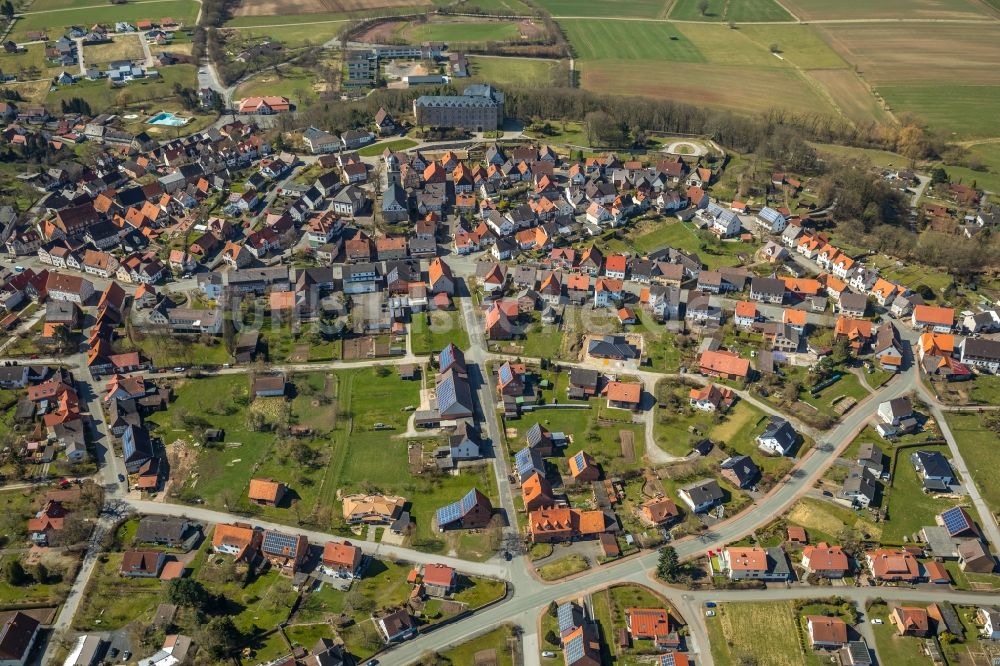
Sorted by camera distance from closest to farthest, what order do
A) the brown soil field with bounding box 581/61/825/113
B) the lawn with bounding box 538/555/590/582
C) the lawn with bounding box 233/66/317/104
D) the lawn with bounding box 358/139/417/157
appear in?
the lawn with bounding box 538/555/590/582, the lawn with bounding box 358/139/417/157, the lawn with bounding box 233/66/317/104, the brown soil field with bounding box 581/61/825/113

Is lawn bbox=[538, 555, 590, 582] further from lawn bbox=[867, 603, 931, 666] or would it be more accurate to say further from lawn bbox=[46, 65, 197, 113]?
lawn bbox=[46, 65, 197, 113]

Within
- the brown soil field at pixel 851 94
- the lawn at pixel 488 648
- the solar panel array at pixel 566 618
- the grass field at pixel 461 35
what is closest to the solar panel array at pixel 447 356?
the solar panel array at pixel 566 618

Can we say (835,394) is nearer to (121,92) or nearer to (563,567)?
(563,567)

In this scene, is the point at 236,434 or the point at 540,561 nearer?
the point at 540,561

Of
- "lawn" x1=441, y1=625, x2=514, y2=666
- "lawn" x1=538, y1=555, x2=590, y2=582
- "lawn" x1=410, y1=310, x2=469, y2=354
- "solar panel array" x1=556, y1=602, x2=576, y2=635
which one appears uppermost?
"lawn" x1=410, y1=310, x2=469, y2=354

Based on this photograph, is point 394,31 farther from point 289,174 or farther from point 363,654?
point 363,654

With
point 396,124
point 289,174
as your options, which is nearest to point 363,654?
point 289,174

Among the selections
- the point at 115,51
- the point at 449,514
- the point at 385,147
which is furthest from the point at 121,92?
the point at 449,514

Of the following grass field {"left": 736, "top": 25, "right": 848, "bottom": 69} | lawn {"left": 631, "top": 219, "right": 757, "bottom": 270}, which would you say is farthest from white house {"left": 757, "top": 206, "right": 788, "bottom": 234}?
grass field {"left": 736, "top": 25, "right": 848, "bottom": 69}
